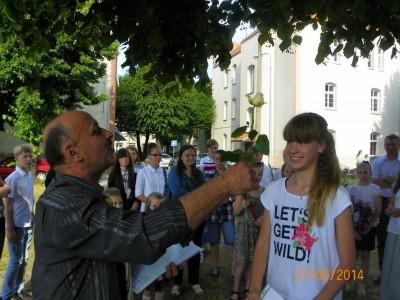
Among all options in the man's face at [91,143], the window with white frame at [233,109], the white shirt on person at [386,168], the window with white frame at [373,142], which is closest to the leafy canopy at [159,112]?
the window with white frame at [233,109]

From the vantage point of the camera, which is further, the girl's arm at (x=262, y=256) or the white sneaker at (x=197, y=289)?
the white sneaker at (x=197, y=289)

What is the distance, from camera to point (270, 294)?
7.76 ft

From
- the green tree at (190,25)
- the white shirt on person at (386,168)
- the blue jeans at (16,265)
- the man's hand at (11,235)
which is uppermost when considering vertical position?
the green tree at (190,25)

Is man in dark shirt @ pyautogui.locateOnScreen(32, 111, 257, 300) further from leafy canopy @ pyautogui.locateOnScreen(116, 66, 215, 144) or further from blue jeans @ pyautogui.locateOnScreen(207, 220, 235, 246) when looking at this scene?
leafy canopy @ pyautogui.locateOnScreen(116, 66, 215, 144)

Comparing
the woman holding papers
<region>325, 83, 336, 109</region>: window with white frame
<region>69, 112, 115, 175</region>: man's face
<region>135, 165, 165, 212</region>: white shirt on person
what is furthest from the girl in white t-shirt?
<region>325, 83, 336, 109</region>: window with white frame

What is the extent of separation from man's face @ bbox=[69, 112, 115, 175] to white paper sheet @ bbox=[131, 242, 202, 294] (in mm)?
1193

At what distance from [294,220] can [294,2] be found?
1.80 meters

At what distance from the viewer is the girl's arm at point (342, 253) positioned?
240 cm

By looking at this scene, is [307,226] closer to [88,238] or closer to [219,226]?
[88,238]

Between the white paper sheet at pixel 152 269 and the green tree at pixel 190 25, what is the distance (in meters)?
1.48

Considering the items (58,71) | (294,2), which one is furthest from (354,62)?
(58,71)

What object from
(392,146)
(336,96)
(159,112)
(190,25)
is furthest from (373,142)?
(190,25)

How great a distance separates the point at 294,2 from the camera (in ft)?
11.6
